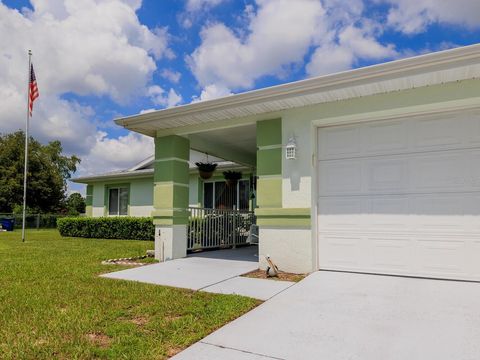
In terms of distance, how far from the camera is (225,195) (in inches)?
503

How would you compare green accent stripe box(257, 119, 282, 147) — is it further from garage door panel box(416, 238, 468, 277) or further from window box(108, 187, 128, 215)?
window box(108, 187, 128, 215)

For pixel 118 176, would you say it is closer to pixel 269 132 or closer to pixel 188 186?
pixel 188 186

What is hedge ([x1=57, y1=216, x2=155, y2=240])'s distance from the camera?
13.5 meters

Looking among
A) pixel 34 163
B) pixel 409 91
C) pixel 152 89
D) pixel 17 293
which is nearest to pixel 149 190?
pixel 152 89

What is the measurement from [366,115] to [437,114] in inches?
38.7

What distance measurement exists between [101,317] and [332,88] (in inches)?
165

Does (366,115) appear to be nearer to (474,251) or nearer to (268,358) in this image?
(474,251)

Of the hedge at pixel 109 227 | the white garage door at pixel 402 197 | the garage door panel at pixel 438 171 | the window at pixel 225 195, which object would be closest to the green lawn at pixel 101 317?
the white garage door at pixel 402 197

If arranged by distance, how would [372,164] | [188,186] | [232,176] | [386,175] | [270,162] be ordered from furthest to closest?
[232,176]
[188,186]
[270,162]
[372,164]
[386,175]

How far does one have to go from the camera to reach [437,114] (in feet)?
15.8

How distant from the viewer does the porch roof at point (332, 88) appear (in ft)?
13.4

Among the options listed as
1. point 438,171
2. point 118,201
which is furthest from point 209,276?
point 118,201

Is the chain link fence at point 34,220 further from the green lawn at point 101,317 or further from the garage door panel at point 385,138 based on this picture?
the garage door panel at point 385,138

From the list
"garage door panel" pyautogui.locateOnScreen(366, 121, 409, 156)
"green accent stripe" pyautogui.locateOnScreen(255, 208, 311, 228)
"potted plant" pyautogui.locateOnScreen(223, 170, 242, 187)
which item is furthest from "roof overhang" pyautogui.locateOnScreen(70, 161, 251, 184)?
"garage door panel" pyautogui.locateOnScreen(366, 121, 409, 156)
